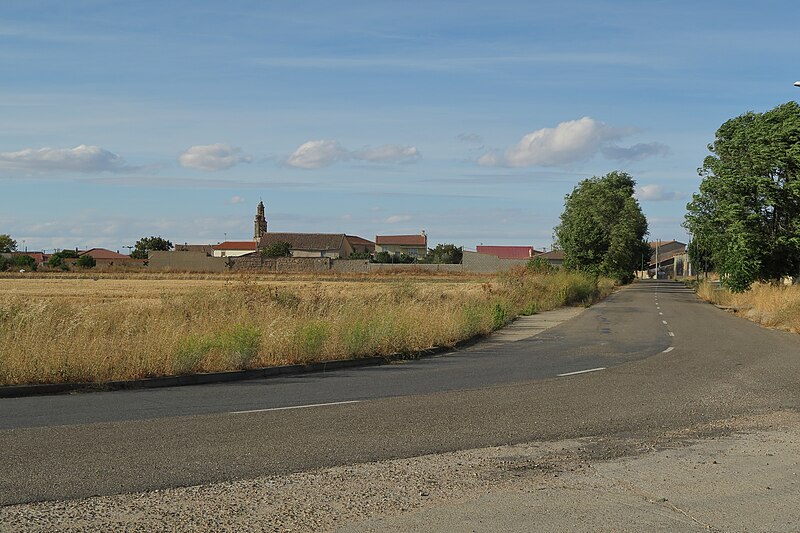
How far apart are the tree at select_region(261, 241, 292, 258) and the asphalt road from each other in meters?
122

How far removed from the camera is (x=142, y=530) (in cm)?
628

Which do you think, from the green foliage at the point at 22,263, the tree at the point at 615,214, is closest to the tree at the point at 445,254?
the tree at the point at 615,214

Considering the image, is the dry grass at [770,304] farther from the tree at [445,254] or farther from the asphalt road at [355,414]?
the tree at [445,254]

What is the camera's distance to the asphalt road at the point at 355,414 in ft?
26.9

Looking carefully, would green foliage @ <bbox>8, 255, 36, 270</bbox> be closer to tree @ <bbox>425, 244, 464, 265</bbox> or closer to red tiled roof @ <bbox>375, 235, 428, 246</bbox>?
tree @ <bbox>425, 244, 464, 265</bbox>

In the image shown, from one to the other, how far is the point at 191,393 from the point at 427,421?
458cm

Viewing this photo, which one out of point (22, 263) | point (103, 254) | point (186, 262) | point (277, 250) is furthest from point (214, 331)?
point (103, 254)

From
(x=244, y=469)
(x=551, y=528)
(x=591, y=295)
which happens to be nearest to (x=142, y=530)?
(x=244, y=469)

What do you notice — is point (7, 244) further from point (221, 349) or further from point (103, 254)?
point (221, 349)

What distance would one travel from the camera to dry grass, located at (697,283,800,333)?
31.2 meters

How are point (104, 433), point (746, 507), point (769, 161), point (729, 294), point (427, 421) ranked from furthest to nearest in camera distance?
point (729, 294) → point (769, 161) → point (427, 421) → point (104, 433) → point (746, 507)

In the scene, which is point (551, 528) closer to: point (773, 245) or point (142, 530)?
point (142, 530)

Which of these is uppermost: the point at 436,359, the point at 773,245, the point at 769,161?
the point at 769,161

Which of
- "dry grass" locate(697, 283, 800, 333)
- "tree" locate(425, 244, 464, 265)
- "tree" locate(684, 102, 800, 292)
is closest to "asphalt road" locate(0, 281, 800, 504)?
"dry grass" locate(697, 283, 800, 333)
